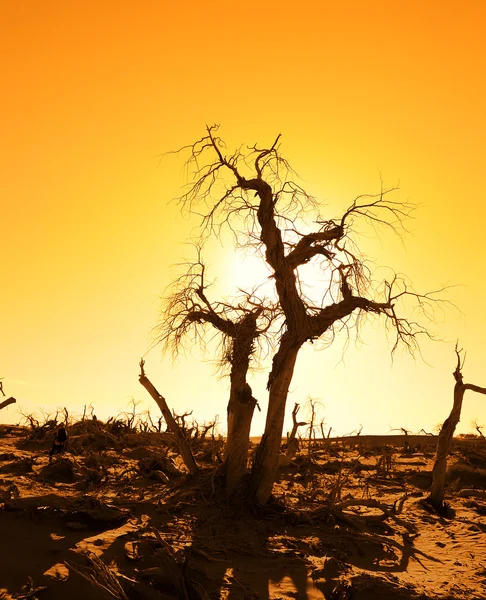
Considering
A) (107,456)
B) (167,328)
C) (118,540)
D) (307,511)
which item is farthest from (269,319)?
(107,456)

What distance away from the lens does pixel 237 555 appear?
10602 millimetres

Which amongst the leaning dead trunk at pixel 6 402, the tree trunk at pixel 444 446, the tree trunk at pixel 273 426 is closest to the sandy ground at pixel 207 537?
the tree trunk at pixel 444 446

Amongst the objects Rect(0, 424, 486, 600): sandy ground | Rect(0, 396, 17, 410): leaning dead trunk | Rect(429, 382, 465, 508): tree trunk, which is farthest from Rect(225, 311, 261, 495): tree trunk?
Rect(429, 382, 465, 508): tree trunk

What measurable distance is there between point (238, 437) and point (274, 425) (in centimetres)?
87

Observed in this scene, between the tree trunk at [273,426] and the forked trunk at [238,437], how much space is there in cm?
38

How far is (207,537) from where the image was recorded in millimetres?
11164

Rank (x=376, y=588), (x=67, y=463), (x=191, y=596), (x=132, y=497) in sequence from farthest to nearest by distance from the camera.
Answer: (x=67, y=463) → (x=132, y=497) → (x=376, y=588) → (x=191, y=596)

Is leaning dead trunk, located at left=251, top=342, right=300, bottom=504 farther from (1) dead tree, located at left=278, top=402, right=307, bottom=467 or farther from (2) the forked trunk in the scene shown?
(1) dead tree, located at left=278, top=402, right=307, bottom=467

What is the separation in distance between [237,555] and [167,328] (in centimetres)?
490

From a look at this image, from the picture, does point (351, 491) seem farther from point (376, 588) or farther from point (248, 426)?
point (376, 588)

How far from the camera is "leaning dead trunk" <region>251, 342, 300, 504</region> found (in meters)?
12.8

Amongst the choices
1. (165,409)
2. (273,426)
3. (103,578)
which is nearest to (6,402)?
(165,409)

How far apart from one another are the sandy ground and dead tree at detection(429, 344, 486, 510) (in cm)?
40

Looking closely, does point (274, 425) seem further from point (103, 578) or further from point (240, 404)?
point (103, 578)
